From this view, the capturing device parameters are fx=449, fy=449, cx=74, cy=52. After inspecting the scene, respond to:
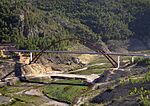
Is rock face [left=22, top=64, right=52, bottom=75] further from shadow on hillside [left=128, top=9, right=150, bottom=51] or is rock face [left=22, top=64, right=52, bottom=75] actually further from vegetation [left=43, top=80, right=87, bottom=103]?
shadow on hillside [left=128, top=9, right=150, bottom=51]

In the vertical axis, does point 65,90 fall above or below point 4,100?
above

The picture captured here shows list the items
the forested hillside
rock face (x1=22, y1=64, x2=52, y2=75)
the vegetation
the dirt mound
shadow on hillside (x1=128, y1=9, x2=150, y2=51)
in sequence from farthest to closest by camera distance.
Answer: shadow on hillside (x1=128, y1=9, x2=150, y2=51) → the forested hillside → rock face (x1=22, y1=64, x2=52, y2=75) → the vegetation → the dirt mound

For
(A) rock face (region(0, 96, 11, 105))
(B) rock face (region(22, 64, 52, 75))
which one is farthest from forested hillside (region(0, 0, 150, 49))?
(A) rock face (region(0, 96, 11, 105))

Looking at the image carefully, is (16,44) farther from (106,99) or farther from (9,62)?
(106,99)

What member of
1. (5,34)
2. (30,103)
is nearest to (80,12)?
(5,34)

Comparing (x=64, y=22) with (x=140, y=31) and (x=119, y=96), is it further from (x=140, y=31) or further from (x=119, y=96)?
(x=119, y=96)

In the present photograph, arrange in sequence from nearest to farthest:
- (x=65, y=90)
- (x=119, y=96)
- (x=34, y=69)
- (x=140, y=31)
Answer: (x=119, y=96) → (x=65, y=90) → (x=34, y=69) → (x=140, y=31)

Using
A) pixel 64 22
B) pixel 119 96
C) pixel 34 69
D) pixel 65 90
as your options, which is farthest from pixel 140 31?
pixel 119 96
